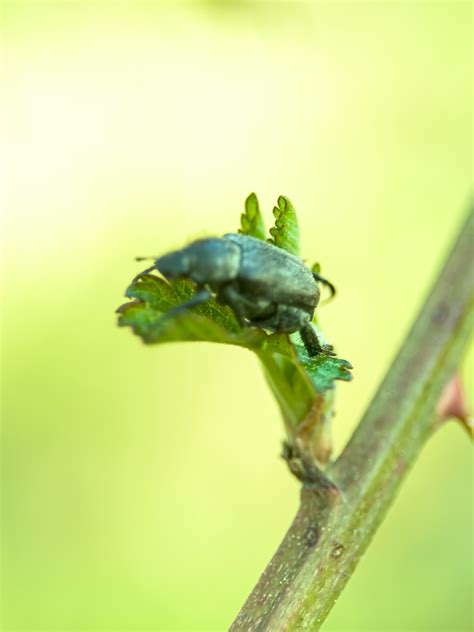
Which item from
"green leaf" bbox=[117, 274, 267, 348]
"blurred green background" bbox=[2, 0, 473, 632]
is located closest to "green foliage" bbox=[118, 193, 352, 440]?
"green leaf" bbox=[117, 274, 267, 348]

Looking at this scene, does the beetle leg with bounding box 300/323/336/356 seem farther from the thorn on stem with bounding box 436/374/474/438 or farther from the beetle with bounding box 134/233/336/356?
the thorn on stem with bounding box 436/374/474/438

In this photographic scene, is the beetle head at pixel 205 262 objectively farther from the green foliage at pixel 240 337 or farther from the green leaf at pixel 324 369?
the green leaf at pixel 324 369

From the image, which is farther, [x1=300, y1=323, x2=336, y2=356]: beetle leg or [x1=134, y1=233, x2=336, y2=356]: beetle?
[x1=300, y1=323, x2=336, y2=356]: beetle leg

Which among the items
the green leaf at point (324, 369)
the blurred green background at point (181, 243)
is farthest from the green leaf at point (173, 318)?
the blurred green background at point (181, 243)

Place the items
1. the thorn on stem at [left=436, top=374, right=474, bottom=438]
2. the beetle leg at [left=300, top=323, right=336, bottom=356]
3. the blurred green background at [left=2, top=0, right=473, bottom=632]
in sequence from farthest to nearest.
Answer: the blurred green background at [left=2, top=0, right=473, bottom=632]
the thorn on stem at [left=436, top=374, right=474, bottom=438]
the beetle leg at [left=300, top=323, right=336, bottom=356]

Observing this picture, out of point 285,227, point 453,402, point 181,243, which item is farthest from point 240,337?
point 181,243

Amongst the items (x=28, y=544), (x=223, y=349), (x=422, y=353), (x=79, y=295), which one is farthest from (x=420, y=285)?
(x=422, y=353)

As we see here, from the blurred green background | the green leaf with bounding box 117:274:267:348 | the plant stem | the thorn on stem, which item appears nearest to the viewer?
the green leaf with bounding box 117:274:267:348
